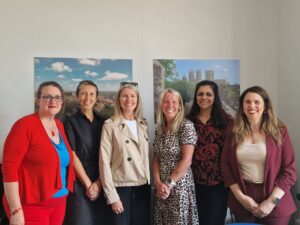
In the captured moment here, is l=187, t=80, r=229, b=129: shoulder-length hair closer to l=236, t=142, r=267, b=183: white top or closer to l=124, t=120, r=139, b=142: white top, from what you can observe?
l=236, t=142, r=267, b=183: white top

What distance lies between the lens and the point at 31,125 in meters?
1.79

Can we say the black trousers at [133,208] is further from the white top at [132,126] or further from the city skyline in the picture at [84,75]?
the city skyline in the picture at [84,75]

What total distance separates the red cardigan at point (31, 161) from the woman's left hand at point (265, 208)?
4.50 ft

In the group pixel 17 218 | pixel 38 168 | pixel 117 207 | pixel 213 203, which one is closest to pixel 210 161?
pixel 213 203

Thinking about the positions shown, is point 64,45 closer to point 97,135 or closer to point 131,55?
point 131,55

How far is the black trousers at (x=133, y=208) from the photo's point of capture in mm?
2182

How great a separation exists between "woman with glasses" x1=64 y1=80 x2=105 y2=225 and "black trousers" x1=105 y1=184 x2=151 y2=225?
15cm

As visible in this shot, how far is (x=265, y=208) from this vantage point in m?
1.99

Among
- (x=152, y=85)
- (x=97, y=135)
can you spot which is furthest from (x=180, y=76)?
(x=97, y=135)

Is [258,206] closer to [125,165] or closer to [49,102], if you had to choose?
[125,165]

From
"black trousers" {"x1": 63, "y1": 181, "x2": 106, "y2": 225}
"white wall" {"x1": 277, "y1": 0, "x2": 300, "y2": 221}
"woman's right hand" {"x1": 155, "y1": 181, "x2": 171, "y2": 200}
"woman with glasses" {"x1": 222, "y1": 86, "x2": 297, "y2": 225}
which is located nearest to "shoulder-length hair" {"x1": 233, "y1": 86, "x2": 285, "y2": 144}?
"woman with glasses" {"x1": 222, "y1": 86, "x2": 297, "y2": 225}

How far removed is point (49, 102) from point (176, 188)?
110 cm

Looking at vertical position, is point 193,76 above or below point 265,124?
above

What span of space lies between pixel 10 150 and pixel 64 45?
1.24 m
